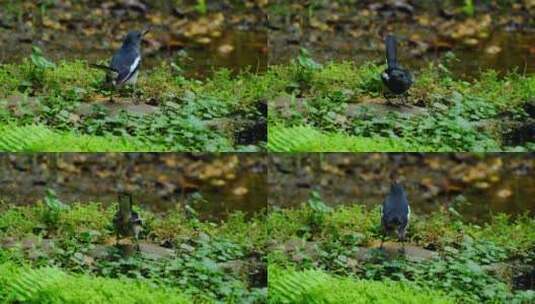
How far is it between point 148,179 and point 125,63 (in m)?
0.76

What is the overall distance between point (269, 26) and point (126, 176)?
1.34 metres

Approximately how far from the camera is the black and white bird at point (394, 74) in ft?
19.5

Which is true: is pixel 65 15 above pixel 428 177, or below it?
above

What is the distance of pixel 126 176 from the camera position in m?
6.06

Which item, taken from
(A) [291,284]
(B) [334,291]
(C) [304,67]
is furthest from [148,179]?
(B) [334,291]

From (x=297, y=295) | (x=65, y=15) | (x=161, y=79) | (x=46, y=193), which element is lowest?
(x=297, y=295)

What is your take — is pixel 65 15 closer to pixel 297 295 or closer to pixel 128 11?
pixel 128 11

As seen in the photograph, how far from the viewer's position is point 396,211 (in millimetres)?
5883

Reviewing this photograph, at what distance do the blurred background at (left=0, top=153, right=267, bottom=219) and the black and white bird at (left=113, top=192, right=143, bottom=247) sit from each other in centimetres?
6

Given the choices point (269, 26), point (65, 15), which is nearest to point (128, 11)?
point (65, 15)

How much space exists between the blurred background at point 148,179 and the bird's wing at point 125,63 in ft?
1.62

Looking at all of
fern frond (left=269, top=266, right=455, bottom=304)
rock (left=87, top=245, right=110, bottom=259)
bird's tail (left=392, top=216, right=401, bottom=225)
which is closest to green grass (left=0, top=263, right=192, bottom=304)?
rock (left=87, top=245, right=110, bottom=259)

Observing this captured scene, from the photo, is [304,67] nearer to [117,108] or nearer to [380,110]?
[380,110]

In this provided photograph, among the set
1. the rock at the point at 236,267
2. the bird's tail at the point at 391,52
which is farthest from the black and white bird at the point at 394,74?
the rock at the point at 236,267
